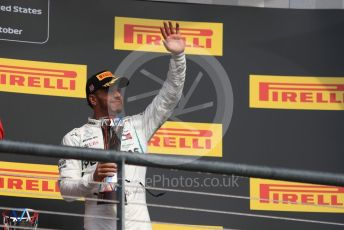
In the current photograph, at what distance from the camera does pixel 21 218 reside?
4711mm

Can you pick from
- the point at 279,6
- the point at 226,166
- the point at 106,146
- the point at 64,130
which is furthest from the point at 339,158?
the point at 226,166

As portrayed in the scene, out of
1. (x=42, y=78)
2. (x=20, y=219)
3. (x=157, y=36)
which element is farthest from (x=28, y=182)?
(x=157, y=36)

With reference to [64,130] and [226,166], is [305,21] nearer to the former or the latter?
[64,130]

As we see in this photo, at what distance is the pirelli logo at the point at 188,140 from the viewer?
5.15 meters

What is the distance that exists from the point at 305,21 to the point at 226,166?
2.40m

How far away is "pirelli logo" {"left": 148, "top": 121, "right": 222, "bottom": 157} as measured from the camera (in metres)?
5.15

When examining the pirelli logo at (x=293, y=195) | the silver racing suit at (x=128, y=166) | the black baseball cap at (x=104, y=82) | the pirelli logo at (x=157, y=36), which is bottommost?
the pirelli logo at (x=293, y=195)

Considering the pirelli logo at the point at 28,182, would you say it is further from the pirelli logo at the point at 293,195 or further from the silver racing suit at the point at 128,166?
the pirelli logo at the point at 293,195

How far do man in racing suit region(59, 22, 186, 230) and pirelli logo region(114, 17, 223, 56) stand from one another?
0.84 meters

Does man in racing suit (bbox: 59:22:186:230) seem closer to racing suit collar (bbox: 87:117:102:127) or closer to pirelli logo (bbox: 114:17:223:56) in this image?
racing suit collar (bbox: 87:117:102:127)

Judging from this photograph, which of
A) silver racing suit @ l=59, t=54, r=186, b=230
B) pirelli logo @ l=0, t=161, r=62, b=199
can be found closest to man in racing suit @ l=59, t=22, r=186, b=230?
silver racing suit @ l=59, t=54, r=186, b=230

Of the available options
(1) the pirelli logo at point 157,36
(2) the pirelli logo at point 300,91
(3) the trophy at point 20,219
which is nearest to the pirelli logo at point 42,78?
(1) the pirelli logo at point 157,36

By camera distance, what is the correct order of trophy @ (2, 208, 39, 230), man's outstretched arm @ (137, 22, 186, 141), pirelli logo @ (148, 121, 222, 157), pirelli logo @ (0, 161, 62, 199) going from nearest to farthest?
man's outstretched arm @ (137, 22, 186, 141)
trophy @ (2, 208, 39, 230)
pirelli logo @ (0, 161, 62, 199)
pirelli logo @ (148, 121, 222, 157)

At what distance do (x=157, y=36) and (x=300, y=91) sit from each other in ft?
2.70
